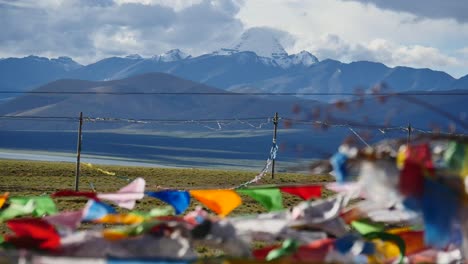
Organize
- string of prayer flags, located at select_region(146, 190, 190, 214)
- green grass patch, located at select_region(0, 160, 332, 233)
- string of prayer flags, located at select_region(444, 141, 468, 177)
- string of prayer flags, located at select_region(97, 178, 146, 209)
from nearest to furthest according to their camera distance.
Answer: string of prayer flags, located at select_region(444, 141, 468, 177), string of prayer flags, located at select_region(97, 178, 146, 209), string of prayer flags, located at select_region(146, 190, 190, 214), green grass patch, located at select_region(0, 160, 332, 233)

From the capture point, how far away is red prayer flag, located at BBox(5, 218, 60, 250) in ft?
10.9

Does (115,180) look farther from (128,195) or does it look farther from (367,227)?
(367,227)

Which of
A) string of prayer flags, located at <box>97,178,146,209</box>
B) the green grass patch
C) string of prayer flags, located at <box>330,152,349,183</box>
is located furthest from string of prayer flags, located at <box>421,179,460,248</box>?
the green grass patch

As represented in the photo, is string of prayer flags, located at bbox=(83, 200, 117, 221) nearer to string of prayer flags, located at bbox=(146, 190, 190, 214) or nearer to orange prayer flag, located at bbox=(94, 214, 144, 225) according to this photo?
orange prayer flag, located at bbox=(94, 214, 144, 225)

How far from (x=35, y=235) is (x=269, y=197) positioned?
1784mm

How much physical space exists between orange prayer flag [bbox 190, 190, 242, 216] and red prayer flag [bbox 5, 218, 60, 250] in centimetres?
149

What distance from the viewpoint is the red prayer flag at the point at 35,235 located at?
3324 mm

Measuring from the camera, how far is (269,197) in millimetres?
4852

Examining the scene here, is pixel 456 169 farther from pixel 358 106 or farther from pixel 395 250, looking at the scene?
pixel 395 250

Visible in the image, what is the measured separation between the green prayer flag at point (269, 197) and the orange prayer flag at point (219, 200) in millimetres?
105

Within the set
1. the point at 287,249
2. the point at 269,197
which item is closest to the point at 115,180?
the point at 269,197

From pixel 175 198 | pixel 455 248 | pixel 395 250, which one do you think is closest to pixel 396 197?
pixel 455 248

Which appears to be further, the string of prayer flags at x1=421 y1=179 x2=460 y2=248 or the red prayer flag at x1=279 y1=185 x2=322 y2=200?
the red prayer flag at x1=279 y1=185 x2=322 y2=200

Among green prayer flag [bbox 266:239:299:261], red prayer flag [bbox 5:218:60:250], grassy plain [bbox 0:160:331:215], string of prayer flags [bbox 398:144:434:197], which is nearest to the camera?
string of prayer flags [bbox 398:144:434:197]
